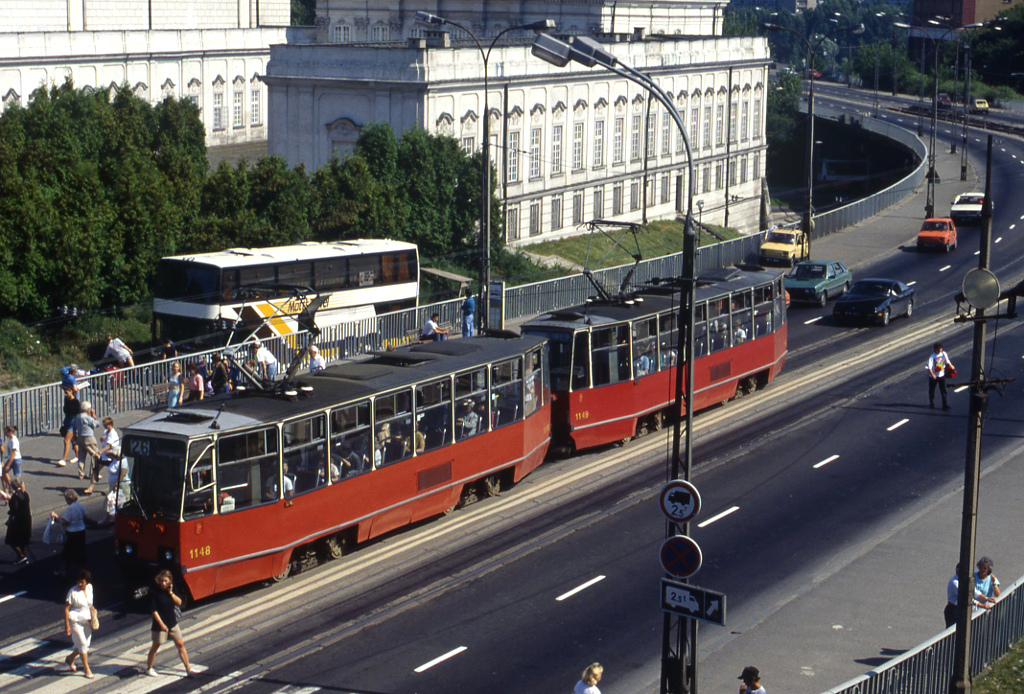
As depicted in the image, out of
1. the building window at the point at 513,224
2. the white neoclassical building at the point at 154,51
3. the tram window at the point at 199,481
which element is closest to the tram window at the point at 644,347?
the tram window at the point at 199,481

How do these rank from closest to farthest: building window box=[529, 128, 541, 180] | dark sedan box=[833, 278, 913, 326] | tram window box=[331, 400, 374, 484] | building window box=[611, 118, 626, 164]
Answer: tram window box=[331, 400, 374, 484] < dark sedan box=[833, 278, 913, 326] < building window box=[529, 128, 541, 180] < building window box=[611, 118, 626, 164]

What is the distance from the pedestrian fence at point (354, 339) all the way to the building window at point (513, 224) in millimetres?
10658

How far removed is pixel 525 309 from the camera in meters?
44.4

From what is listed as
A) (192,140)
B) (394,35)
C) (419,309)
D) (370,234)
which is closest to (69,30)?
(394,35)

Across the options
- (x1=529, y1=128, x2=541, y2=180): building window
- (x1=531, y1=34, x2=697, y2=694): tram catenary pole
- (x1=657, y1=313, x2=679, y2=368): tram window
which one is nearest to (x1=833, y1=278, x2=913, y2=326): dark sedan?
(x1=657, y1=313, x2=679, y2=368): tram window

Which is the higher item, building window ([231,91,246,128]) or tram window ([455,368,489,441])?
building window ([231,91,246,128])

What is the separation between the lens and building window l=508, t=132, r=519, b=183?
61.6 m

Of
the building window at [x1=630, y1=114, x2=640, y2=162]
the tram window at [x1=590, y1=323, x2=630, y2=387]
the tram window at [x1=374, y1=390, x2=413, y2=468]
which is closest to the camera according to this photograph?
the tram window at [x1=374, y1=390, x2=413, y2=468]

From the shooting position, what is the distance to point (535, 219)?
6425cm

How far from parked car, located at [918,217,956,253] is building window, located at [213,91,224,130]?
148 feet

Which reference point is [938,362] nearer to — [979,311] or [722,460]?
[722,460]

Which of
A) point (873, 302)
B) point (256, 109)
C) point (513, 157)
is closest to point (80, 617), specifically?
point (873, 302)

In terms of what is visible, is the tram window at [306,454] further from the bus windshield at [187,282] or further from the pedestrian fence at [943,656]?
the bus windshield at [187,282]

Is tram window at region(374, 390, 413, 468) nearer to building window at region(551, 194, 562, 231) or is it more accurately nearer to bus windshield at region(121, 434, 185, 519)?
bus windshield at region(121, 434, 185, 519)
